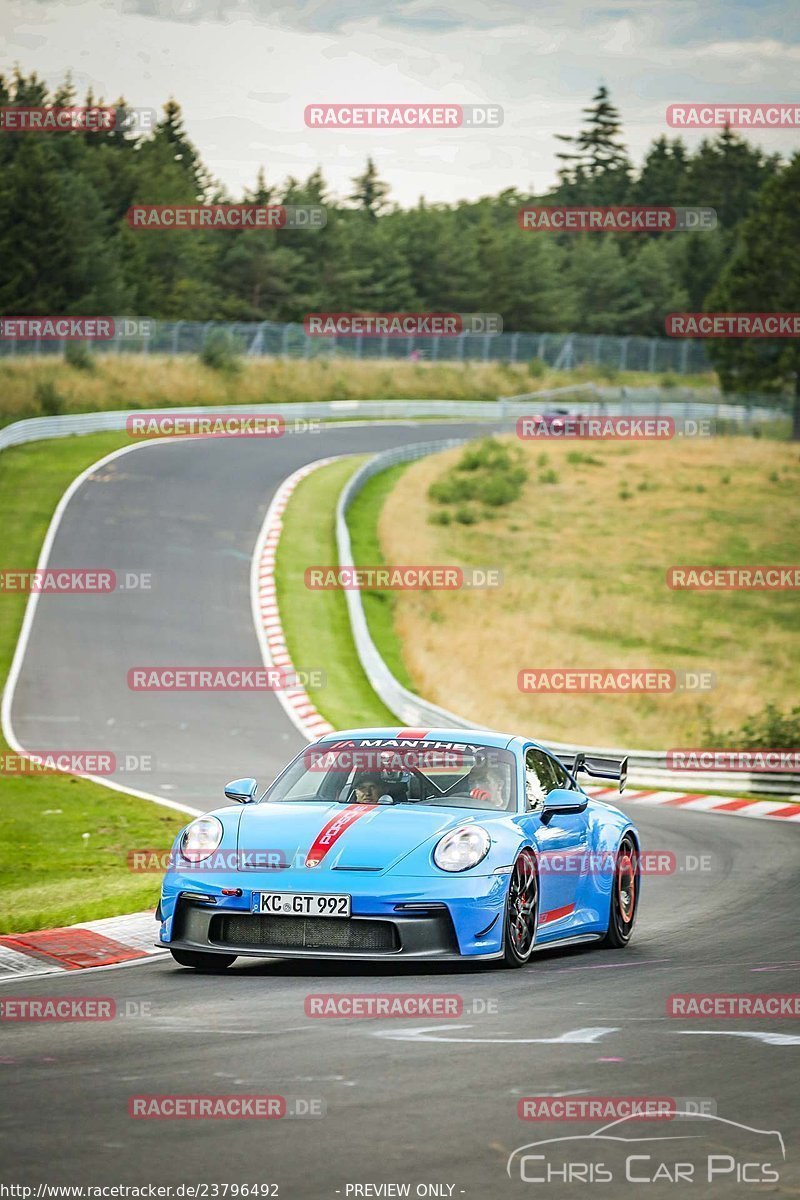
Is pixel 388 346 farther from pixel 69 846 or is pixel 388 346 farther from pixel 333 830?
pixel 333 830

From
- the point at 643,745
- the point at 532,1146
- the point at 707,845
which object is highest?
the point at 532,1146

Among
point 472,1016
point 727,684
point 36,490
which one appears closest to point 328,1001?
point 472,1016

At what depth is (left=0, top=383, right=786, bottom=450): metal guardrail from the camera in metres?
63.8

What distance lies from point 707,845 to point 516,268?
94.8 meters

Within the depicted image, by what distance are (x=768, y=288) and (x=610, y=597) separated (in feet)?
97.4

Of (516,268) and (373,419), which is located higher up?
(516,268)

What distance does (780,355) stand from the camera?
67750 mm

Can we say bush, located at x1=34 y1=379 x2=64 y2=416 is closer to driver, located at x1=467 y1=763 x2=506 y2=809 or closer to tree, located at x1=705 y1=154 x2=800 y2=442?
tree, located at x1=705 y1=154 x2=800 y2=442

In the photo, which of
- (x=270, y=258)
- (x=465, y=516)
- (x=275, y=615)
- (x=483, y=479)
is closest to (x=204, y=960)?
(x=275, y=615)

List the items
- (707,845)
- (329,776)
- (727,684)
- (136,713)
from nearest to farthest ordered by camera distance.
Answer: (329,776)
(707,845)
(136,713)
(727,684)

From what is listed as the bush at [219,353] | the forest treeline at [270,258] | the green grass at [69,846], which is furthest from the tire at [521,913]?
the forest treeline at [270,258]

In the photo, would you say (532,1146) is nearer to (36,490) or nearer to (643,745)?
(643,745)

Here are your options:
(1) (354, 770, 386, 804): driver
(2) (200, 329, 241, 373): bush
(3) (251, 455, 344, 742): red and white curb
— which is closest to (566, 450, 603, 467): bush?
(2) (200, 329, 241, 373): bush

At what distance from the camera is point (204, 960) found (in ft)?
31.7
